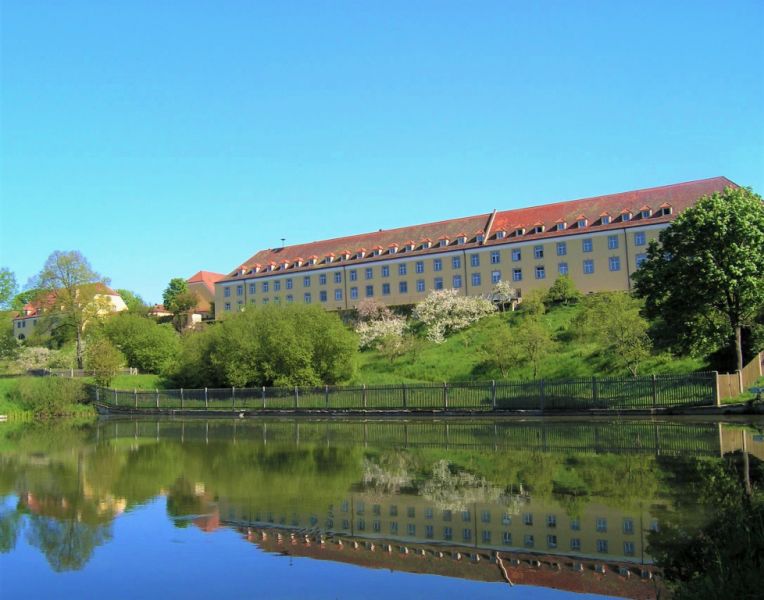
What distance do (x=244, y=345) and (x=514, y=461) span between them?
3191 centimetres

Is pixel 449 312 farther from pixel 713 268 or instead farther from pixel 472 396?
pixel 713 268

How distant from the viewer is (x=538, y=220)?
73.1m

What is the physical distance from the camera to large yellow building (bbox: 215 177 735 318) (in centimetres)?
6569

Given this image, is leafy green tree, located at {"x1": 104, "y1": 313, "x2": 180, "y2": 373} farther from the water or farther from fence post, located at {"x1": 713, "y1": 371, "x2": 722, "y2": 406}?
fence post, located at {"x1": 713, "y1": 371, "x2": 722, "y2": 406}

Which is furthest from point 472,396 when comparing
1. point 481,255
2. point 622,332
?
point 481,255

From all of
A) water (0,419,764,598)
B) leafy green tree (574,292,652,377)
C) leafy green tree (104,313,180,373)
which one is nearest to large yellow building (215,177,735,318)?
leafy green tree (104,313,180,373)

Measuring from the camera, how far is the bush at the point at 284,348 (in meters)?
44.8

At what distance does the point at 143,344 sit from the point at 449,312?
27095 mm

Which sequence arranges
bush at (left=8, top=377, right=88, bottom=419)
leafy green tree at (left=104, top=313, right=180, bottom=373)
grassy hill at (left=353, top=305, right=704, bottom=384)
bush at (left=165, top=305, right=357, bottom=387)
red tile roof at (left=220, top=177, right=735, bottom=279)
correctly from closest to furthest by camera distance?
1. grassy hill at (left=353, top=305, right=704, bottom=384)
2. bush at (left=165, top=305, right=357, bottom=387)
3. bush at (left=8, top=377, right=88, bottom=419)
4. leafy green tree at (left=104, top=313, right=180, bottom=373)
5. red tile roof at (left=220, top=177, right=735, bottom=279)

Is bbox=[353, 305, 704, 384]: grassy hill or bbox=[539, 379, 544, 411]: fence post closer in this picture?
bbox=[539, 379, 544, 411]: fence post

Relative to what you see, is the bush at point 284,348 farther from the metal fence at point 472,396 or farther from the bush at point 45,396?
the bush at point 45,396

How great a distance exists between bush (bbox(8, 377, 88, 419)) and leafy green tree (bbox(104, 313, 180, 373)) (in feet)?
27.7

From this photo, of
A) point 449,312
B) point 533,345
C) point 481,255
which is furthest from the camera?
point 481,255

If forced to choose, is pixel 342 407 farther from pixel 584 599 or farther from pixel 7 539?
pixel 584 599
